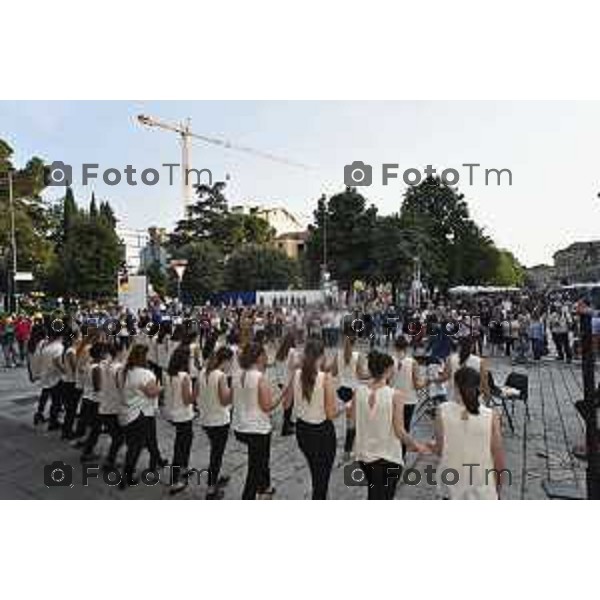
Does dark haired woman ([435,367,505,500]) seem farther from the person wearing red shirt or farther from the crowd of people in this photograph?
the person wearing red shirt

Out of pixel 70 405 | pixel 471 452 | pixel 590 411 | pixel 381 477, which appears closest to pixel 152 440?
pixel 70 405

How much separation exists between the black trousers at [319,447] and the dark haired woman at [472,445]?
137 centimetres

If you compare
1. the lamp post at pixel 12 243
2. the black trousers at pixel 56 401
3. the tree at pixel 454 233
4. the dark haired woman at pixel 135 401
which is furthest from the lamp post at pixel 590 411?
the tree at pixel 454 233

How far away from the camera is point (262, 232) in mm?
71812

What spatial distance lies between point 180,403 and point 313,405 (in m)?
1.71

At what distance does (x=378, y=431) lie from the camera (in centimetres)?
501

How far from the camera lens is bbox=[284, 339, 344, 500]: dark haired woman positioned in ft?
18.5

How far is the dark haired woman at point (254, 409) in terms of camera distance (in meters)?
5.97

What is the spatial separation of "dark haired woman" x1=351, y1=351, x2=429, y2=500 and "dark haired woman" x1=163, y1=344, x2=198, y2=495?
217 cm

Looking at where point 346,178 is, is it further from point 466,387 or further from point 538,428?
point 466,387

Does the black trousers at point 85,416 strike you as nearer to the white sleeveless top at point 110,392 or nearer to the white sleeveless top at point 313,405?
the white sleeveless top at point 110,392

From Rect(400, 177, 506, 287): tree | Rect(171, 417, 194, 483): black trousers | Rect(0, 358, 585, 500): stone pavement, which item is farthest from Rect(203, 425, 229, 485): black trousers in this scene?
Rect(400, 177, 506, 287): tree

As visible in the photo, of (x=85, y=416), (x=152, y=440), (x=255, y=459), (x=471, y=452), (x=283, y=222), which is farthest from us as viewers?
(x=283, y=222)

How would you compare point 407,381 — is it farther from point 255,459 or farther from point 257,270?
point 257,270
